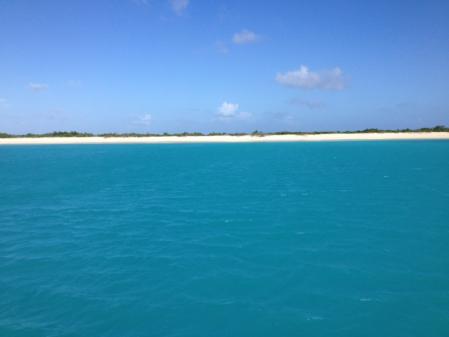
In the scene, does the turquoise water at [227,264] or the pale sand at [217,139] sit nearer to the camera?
the turquoise water at [227,264]

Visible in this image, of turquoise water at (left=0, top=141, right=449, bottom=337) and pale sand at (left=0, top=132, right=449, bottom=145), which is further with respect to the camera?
pale sand at (left=0, top=132, right=449, bottom=145)

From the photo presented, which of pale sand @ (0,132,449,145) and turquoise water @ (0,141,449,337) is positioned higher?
pale sand @ (0,132,449,145)

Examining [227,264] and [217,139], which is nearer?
[227,264]

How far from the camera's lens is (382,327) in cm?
705

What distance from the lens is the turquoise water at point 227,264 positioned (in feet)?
24.3

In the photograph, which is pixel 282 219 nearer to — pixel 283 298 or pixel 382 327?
pixel 283 298

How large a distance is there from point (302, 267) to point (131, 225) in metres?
9.48

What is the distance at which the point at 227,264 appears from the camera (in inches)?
410

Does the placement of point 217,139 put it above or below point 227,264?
above

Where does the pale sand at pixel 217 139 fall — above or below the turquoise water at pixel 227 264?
above

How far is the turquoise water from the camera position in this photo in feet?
24.3

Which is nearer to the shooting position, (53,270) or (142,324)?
(142,324)

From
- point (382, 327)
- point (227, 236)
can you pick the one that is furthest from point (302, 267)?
point (227, 236)

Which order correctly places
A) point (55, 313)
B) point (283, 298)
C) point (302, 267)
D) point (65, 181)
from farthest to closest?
point (65, 181) → point (302, 267) → point (283, 298) → point (55, 313)
